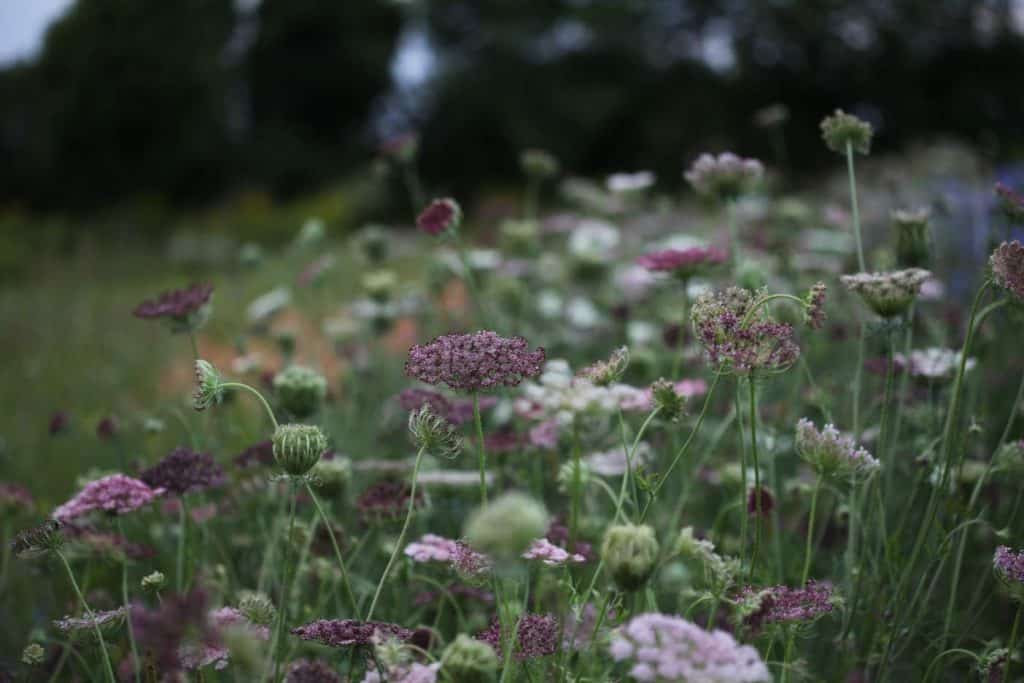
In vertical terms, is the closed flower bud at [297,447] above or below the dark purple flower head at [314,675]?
above

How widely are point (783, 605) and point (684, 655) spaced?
401 mm

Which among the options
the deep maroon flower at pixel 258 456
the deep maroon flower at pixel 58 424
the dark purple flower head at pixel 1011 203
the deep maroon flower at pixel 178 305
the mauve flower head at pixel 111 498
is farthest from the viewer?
the deep maroon flower at pixel 58 424

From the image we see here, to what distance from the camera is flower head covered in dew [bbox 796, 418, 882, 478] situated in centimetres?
155

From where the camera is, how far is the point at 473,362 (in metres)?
1.42

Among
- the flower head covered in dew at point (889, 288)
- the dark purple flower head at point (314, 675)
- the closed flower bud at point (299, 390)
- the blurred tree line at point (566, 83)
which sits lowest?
the dark purple flower head at point (314, 675)

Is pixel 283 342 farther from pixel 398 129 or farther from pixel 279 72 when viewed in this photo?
pixel 279 72

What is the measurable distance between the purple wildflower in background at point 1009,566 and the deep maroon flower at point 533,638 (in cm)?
76

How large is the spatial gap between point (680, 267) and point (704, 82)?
13789mm

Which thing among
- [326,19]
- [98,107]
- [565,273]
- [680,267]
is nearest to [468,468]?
[680,267]

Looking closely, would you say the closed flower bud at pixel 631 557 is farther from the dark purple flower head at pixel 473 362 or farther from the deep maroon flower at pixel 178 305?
the deep maroon flower at pixel 178 305

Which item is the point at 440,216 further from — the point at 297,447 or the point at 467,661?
the point at 467,661

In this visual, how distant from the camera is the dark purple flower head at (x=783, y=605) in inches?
55.7

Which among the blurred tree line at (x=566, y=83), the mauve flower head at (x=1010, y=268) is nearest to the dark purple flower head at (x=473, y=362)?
the mauve flower head at (x=1010, y=268)

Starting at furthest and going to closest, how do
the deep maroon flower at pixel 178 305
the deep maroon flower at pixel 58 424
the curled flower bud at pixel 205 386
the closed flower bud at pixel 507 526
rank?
1. the deep maroon flower at pixel 58 424
2. the deep maroon flower at pixel 178 305
3. the curled flower bud at pixel 205 386
4. the closed flower bud at pixel 507 526
